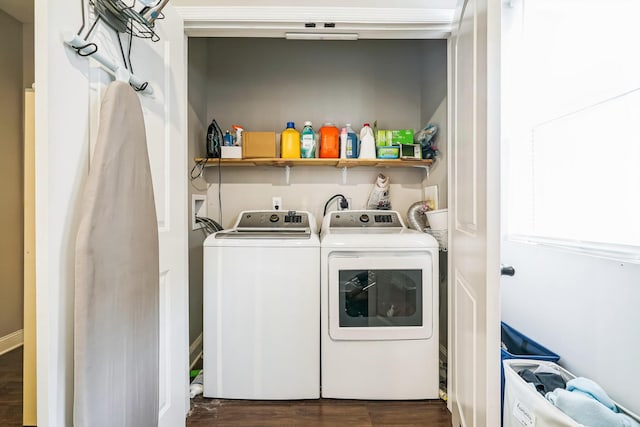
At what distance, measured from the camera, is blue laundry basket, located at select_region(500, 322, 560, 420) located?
1.36 meters

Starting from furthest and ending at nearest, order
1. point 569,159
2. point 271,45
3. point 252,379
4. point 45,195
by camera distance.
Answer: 1. point 271,45
2. point 252,379
3. point 569,159
4. point 45,195

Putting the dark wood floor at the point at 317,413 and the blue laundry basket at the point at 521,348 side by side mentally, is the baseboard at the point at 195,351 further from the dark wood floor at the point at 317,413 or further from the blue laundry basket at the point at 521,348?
the blue laundry basket at the point at 521,348

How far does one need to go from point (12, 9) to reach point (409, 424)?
12.8ft

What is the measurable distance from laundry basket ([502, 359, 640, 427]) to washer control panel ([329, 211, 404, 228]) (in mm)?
1019

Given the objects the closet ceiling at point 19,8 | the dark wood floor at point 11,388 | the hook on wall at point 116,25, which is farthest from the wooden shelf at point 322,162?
the closet ceiling at point 19,8

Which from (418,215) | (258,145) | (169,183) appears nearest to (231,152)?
(258,145)

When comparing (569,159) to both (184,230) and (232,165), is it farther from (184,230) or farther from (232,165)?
(232,165)

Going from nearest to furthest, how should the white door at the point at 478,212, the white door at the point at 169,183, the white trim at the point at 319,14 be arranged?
1. the white door at the point at 478,212
2. the white door at the point at 169,183
3. the white trim at the point at 319,14

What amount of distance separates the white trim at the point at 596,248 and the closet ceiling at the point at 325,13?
116 cm

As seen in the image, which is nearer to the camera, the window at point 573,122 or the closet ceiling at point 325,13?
the window at point 573,122

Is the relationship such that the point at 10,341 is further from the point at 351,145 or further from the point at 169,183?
the point at 351,145

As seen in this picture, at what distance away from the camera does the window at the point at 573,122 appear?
108 centimetres

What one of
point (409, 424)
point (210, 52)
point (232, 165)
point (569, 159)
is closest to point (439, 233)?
point (569, 159)

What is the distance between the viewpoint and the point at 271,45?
8.00ft
